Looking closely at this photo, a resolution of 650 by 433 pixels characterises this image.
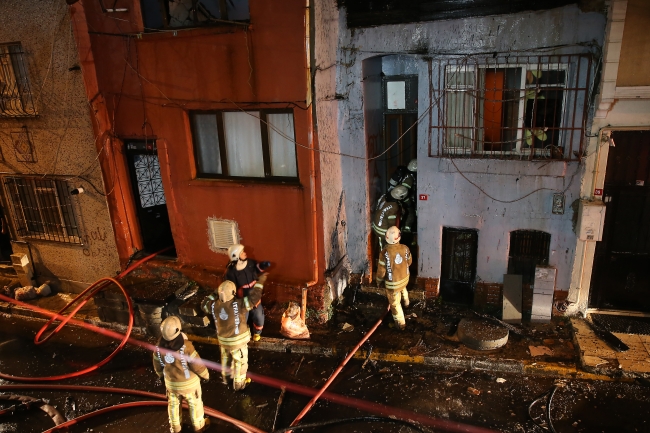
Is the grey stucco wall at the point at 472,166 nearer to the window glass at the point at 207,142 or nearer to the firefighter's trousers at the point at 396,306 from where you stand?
the firefighter's trousers at the point at 396,306

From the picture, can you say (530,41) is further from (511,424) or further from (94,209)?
(94,209)

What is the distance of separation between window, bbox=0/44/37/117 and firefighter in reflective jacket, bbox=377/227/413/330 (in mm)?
8522

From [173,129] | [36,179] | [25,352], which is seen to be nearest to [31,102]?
[36,179]

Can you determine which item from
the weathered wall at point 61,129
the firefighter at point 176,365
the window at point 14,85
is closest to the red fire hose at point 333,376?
the firefighter at point 176,365

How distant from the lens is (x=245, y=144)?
8.76 meters

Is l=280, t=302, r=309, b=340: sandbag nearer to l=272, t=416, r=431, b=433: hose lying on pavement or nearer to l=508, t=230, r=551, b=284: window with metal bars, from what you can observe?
l=272, t=416, r=431, b=433: hose lying on pavement

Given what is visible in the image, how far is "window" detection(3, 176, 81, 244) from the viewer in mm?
10734

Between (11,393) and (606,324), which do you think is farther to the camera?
(606,324)

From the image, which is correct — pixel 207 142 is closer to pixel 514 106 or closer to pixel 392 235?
pixel 392 235

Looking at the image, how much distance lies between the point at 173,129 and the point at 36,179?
444cm

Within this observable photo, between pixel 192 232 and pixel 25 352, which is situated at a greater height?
pixel 192 232

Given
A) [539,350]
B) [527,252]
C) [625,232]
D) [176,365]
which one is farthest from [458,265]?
[176,365]

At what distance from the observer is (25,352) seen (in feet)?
29.5

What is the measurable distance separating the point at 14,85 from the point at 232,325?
8.08 m
